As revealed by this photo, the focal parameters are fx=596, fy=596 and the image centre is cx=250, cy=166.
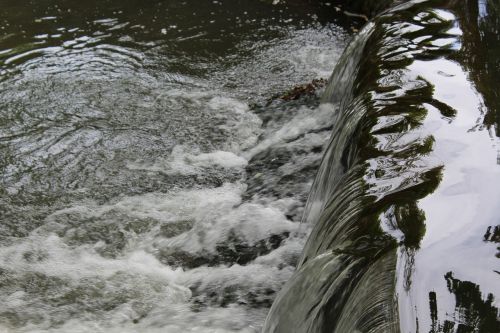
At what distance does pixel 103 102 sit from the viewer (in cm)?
552

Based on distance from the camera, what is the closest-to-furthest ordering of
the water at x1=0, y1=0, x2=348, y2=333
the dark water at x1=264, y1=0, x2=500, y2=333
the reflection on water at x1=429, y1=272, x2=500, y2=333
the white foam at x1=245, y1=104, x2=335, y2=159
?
the reflection on water at x1=429, y1=272, x2=500, y2=333, the dark water at x1=264, y1=0, x2=500, y2=333, the water at x1=0, y1=0, x2=348, y2=333, the white foam at x1=245, y1=104, x2=335, y2=159

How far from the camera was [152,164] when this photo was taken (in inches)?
182

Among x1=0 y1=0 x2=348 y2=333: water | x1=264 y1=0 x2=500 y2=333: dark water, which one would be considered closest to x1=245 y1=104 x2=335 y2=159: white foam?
x1=0 y1=0 x2=348 y2=333: water

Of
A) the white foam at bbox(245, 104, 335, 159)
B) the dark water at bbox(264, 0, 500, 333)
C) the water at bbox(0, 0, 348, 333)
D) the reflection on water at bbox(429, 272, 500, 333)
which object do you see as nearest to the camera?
the reflection on water at bbox(429, 272, 500, 333)

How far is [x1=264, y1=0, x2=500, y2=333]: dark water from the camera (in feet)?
5.84

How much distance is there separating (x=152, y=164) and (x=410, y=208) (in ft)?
8.99

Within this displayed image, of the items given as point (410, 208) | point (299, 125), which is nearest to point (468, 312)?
point (410, 208)

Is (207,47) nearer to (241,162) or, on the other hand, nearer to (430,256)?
(241,162)

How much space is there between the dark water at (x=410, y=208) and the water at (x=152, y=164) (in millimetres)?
567

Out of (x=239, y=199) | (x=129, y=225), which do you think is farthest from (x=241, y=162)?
(x=129, y=225)

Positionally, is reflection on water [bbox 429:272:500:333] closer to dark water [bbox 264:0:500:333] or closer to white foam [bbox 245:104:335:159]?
dark water [bbox 264:0:500:333]

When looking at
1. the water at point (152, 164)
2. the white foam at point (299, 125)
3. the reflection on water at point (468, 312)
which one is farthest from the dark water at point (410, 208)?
the white foam at point (299, 125)

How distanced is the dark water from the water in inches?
22.3

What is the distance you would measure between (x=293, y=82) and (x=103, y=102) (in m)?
1.93
